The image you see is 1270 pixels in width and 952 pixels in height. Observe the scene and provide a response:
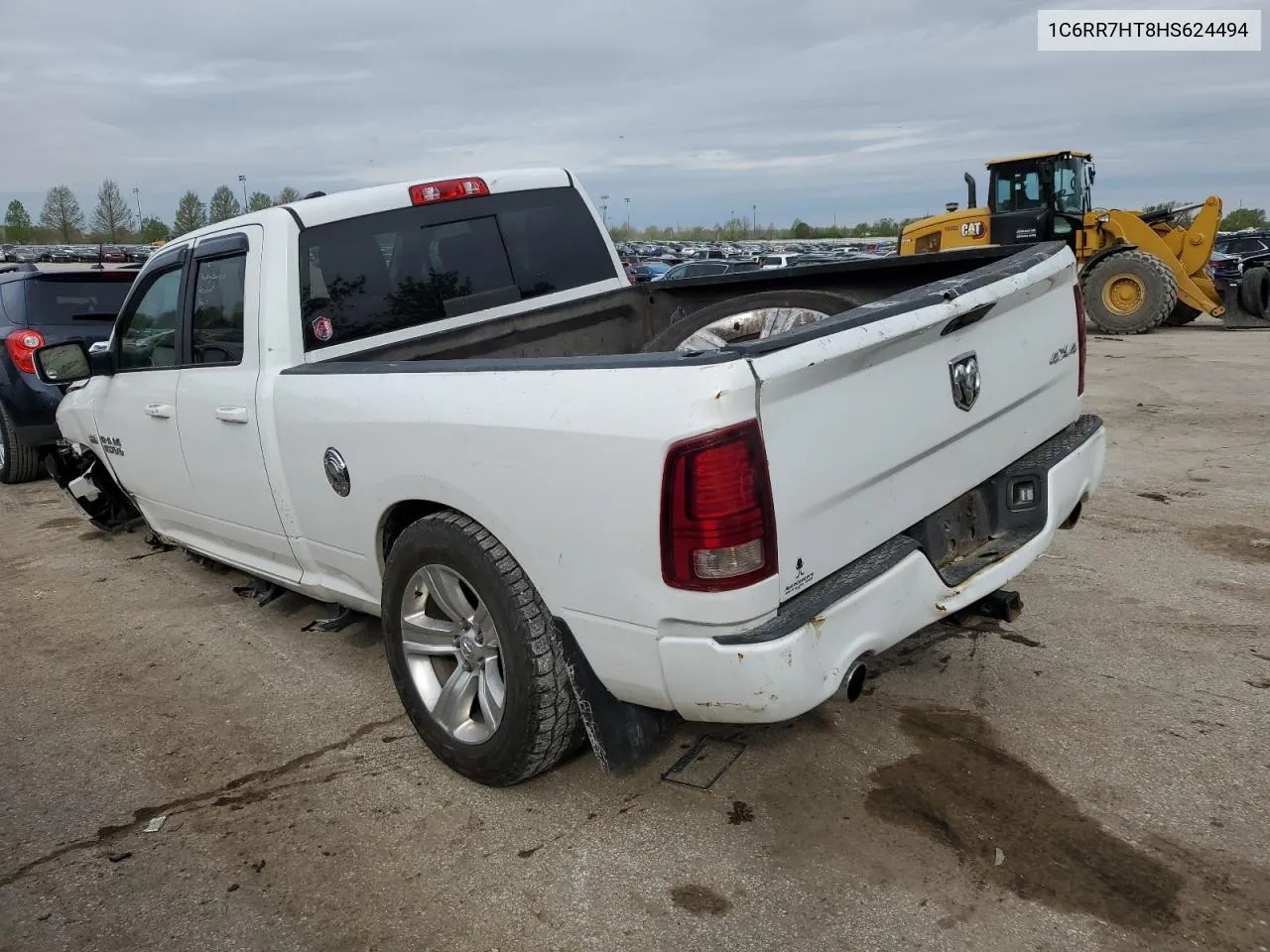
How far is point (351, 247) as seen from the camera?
3.99 m

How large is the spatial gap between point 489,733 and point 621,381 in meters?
1.28

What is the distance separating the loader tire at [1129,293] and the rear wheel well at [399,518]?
1529cm

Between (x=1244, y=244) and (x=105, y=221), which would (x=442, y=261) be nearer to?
(x=1244, y=244)

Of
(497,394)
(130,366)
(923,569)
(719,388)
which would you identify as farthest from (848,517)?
(130,366)

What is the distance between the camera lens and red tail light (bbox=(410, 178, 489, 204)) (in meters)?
4.22

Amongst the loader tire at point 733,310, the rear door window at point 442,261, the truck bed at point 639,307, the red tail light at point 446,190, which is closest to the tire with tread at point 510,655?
the truck bed at point 639,307

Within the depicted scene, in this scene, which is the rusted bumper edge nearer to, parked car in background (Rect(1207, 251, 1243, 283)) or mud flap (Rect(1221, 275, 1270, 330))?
mud flap (Rect(1221, 275, 1270, 330))

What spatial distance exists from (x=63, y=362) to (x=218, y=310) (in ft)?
4.44

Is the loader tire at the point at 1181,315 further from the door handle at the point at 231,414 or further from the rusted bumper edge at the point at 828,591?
the door handle at the point at 231,414

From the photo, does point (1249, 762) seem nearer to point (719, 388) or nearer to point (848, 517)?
point (848, 517)

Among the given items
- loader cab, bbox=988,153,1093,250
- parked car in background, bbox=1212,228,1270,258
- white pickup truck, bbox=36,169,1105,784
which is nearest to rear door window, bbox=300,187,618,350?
white pickup truck, bbox=36,169,1105,784

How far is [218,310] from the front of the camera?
4.13 metres

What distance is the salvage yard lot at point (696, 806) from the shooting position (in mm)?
2555

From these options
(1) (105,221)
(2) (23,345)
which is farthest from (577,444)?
(1) (105,221)
